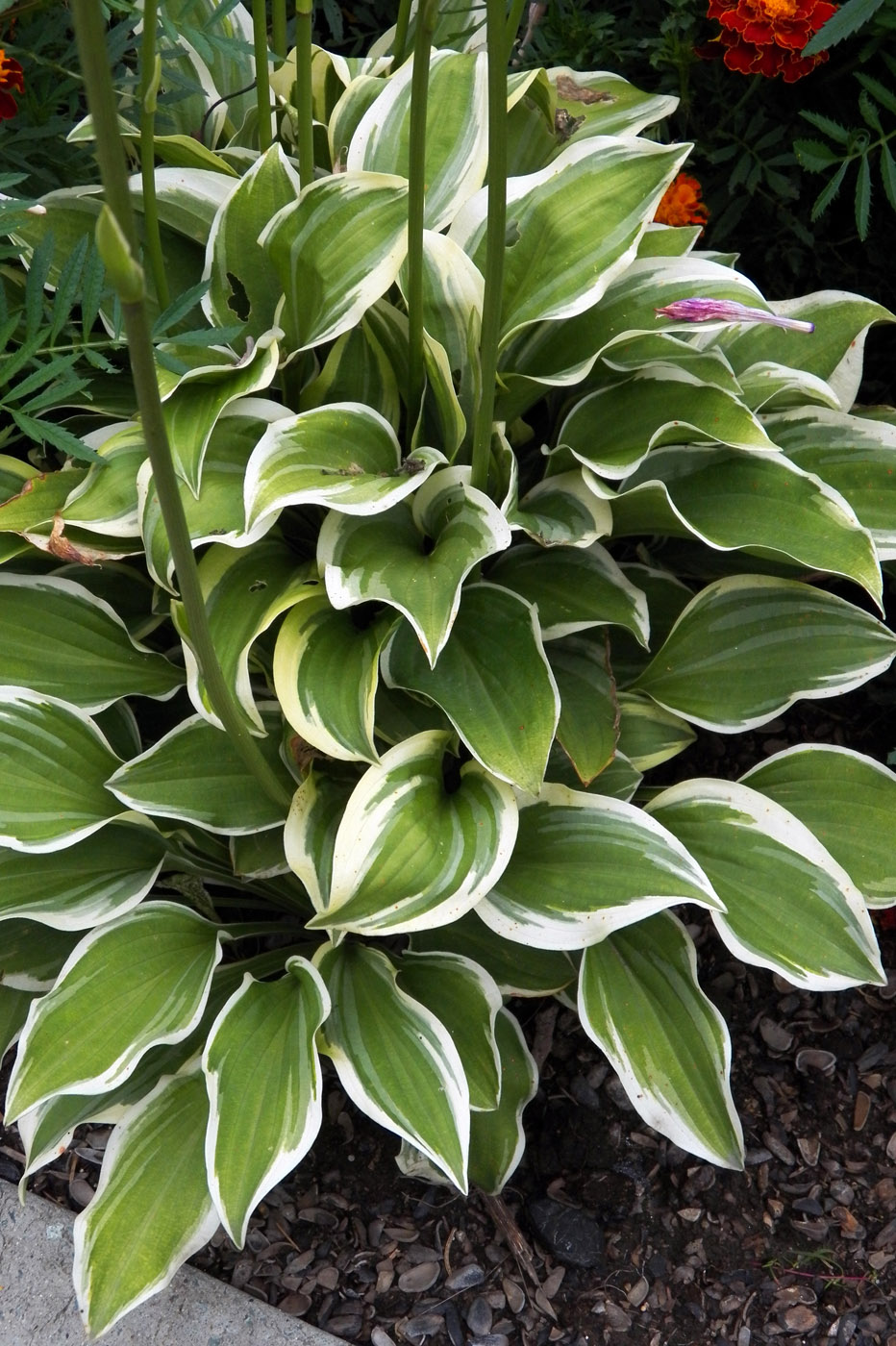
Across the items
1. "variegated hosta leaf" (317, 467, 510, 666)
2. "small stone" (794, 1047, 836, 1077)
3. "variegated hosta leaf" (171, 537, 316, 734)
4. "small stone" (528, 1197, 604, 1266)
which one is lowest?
"small stone" (528, 1197, 604, 1266)

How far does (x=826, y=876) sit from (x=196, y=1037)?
2.29 feet

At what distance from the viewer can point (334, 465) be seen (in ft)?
3.74

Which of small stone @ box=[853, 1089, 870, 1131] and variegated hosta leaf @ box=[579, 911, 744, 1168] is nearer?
variegated hosta leaf @ box=[579, 911, 744, 1168]

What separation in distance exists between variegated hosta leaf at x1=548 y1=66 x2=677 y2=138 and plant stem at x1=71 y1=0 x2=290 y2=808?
918 millimetres

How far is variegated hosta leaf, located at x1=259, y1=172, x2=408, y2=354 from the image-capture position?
1.19m

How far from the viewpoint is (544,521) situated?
1208 millimetres

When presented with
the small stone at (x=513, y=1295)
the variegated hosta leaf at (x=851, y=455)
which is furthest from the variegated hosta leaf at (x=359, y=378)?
the small stone at (x=513, y=1295)

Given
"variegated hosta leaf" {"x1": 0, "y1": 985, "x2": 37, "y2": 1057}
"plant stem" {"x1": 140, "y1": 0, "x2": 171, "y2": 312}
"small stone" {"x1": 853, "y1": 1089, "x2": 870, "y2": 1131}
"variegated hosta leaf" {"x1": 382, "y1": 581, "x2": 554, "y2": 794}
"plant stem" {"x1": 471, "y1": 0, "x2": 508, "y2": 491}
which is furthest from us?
"small stone" {"x1": 853, "y1": 1089, "x2": 870, "y2": 1131}

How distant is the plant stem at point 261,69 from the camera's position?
1103mm

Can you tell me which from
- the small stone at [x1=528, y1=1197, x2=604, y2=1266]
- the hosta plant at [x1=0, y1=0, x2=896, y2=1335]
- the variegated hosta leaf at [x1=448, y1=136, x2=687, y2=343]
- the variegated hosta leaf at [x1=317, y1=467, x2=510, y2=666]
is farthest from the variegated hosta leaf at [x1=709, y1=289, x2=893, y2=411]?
the small stone at [x1=528, y1=1197, x2=604, y2=1266]

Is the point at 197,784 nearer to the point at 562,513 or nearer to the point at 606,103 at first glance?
the point at 562,513

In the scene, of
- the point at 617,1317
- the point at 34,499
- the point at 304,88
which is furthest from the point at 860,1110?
the point at 304,88

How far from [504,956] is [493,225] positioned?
749mm

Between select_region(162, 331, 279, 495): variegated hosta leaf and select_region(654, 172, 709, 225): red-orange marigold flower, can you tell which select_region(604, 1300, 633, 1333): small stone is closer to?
select_region(162, 331, 279, 495): variegated hosta leaf
